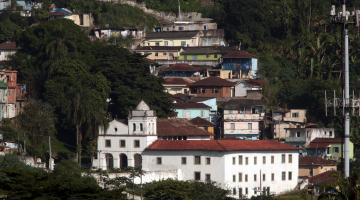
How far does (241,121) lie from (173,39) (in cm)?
1800

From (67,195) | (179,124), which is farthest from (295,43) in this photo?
(67,195)

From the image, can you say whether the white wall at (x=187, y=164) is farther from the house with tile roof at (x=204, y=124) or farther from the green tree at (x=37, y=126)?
the house with tile roof at (x=204, y=124)

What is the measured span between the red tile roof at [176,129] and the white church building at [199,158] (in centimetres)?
117

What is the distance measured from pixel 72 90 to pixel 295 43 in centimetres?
2417

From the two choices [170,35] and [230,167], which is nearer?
[230,167]

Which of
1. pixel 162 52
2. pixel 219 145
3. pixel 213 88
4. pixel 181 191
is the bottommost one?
pixel 181 191

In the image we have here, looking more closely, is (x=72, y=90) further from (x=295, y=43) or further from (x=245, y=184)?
(x=295, y=43)

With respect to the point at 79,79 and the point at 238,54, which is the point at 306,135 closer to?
the point at 238,54

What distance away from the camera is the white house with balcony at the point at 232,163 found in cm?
8188

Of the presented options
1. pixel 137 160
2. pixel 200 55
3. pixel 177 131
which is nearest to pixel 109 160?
pixel 137 160

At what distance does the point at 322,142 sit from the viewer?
90312mm

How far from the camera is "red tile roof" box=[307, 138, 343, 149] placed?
295 feet

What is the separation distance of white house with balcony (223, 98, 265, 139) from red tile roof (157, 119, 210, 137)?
4.68 metres

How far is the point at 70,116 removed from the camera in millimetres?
84938
